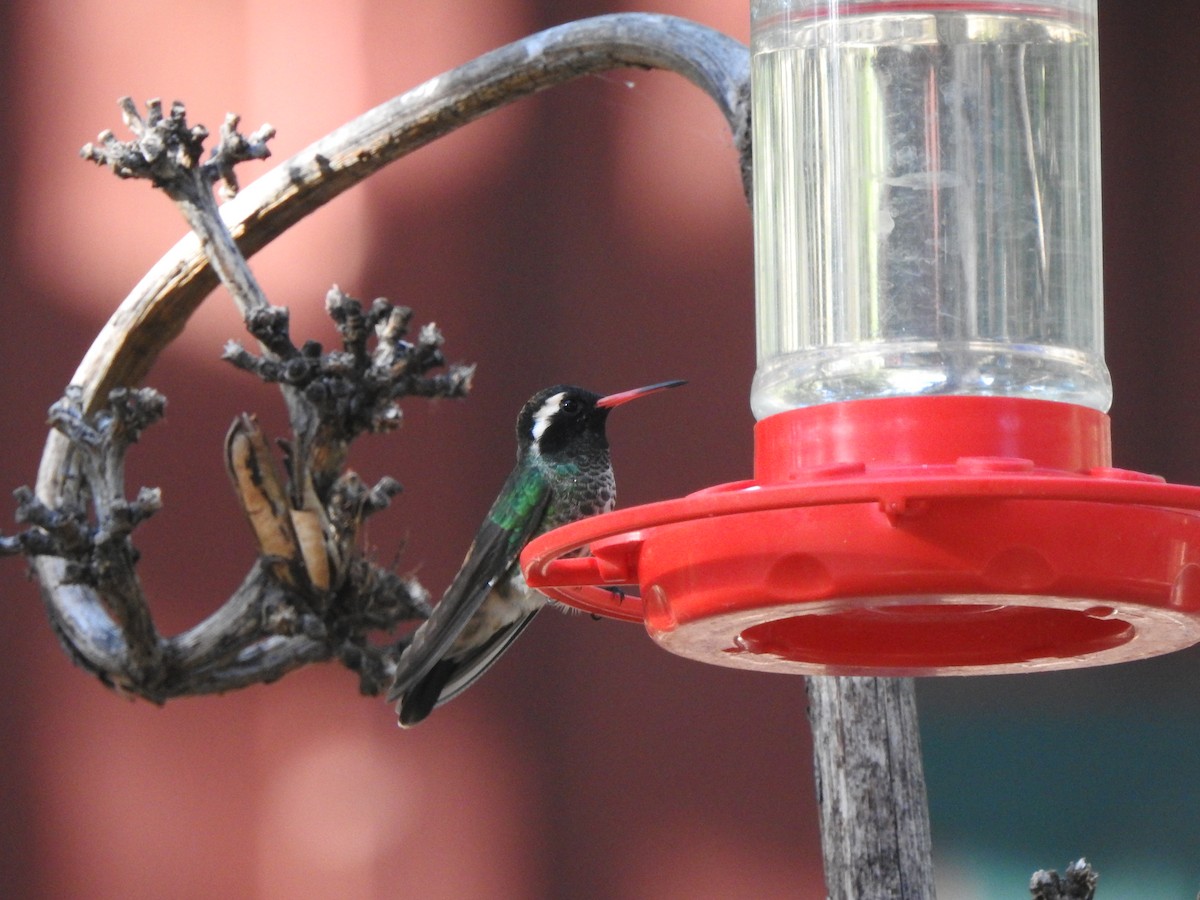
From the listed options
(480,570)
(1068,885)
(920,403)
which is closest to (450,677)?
(480,570)

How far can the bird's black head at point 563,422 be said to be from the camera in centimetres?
356

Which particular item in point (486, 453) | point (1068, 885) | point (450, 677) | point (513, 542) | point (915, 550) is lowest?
point (1068, 885)

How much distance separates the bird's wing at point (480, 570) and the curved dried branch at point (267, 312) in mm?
62

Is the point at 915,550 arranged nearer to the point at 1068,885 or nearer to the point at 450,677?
the point at 1068,885

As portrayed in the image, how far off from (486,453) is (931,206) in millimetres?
2252

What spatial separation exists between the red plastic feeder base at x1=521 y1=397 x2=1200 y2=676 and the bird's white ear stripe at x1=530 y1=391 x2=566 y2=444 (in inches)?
71.7

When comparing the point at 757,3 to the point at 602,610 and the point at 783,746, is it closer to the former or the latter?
the point at 602,610

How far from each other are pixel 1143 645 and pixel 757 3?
3.43ft

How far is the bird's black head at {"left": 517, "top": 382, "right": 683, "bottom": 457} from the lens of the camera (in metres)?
3.56

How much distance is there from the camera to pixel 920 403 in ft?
5.22

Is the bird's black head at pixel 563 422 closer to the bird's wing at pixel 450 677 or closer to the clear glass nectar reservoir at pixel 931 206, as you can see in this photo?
the bird's wing at pixel 450 677

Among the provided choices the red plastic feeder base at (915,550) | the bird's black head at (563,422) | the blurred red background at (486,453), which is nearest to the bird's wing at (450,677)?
the bird's black head at (563,422)

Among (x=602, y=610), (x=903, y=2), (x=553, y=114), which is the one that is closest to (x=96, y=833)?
(x=553, y=114)

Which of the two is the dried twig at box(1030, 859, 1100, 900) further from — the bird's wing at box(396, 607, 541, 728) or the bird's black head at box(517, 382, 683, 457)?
the bird's black head at box(517, 382, 683, 457)
